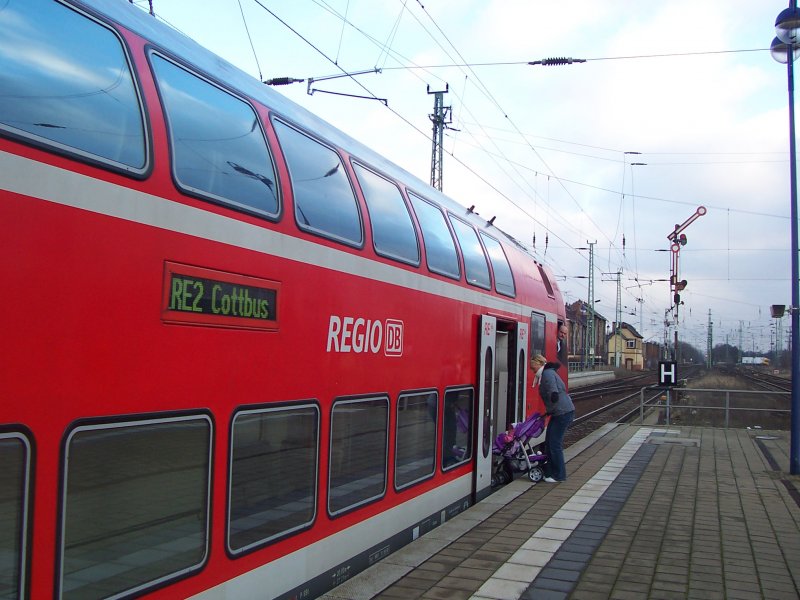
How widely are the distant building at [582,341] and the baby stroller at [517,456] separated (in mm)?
39725

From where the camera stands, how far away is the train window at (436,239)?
735cm

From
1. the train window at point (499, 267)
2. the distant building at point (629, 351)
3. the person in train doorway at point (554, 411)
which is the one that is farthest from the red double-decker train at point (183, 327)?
the distant building at point (629, 351)

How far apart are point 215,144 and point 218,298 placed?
0.86 meters

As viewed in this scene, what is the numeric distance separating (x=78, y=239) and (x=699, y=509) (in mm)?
7637

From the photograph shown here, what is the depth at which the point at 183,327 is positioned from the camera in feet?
12.3

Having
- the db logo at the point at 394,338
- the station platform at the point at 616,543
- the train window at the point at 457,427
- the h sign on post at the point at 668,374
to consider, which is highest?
the db logo at the point at 394,338

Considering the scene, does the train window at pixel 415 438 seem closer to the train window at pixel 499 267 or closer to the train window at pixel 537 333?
the train window at pixel 499 267

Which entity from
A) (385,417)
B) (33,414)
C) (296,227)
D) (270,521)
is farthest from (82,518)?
(385,417)

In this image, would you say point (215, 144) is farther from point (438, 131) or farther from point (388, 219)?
point (438, 131)

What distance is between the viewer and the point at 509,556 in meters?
6.48

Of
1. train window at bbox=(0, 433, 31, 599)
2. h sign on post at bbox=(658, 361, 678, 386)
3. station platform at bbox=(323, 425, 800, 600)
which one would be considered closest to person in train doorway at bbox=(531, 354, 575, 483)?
station platform at bbox=(323, 425, 800, 600)

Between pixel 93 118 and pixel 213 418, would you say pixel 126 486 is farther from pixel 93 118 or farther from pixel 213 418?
pixel 93 118

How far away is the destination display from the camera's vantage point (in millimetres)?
3701

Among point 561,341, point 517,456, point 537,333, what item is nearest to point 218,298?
point 517,456
